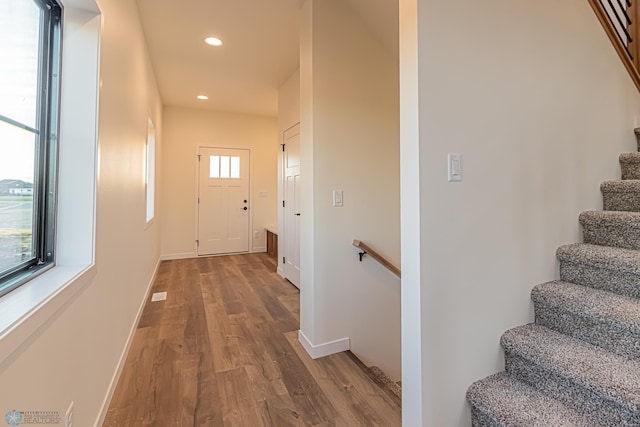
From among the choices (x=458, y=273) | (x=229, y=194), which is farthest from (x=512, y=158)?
(x=229, y=194)

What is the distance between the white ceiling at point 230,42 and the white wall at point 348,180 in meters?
0.28

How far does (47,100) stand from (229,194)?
4.62m

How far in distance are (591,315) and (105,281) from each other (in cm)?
242

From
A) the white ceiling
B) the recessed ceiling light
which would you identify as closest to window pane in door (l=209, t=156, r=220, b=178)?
the white ceiling

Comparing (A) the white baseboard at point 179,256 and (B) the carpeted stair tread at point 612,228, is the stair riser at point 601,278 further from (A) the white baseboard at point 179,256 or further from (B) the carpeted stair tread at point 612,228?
(A) the white baseboard at point 179,256

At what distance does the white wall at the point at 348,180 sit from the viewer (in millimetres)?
2260

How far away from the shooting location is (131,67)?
2.40 meters

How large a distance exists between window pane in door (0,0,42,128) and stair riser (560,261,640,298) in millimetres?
2550

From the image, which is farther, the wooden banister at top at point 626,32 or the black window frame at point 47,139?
the wooden banister at top at point 626,32

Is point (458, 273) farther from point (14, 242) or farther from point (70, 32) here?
point (70, 32)

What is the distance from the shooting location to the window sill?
79 centimetres

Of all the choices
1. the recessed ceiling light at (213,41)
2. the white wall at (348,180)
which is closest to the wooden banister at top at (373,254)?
the white wall at (348,180)

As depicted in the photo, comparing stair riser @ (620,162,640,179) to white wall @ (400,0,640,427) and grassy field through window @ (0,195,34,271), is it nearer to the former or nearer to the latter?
white wall @ (400,0,640,427)

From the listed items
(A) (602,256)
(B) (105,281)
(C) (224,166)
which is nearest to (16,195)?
(B) (105,281)
